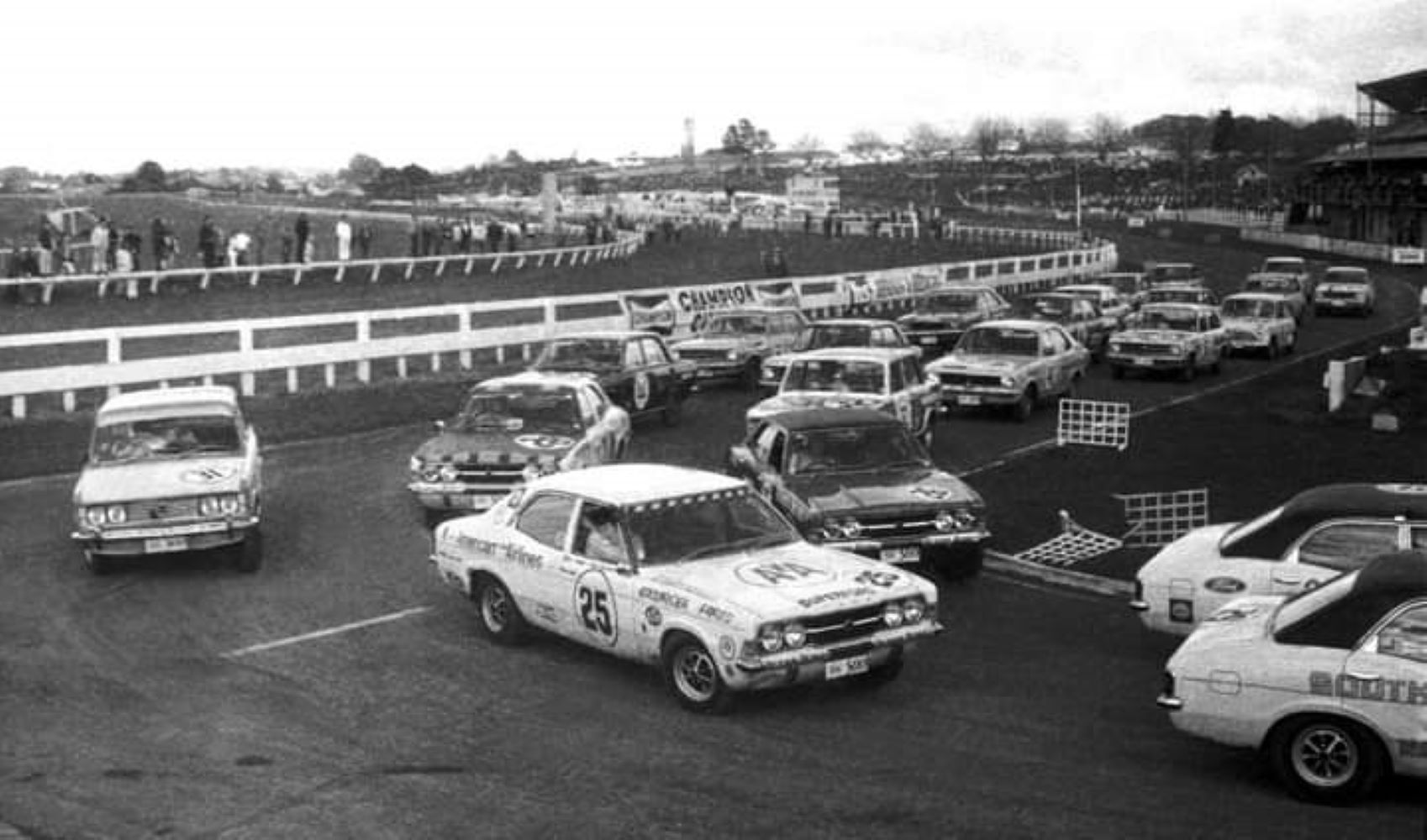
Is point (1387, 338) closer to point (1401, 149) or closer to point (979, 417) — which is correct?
point (979, 417)

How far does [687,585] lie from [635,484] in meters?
1.44

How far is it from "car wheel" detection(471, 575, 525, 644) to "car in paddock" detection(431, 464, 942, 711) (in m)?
0.01

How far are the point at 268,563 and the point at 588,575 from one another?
5028 mm

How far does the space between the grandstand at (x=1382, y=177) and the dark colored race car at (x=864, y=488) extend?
71.9 m

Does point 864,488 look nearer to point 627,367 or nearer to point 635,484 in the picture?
point 635,484

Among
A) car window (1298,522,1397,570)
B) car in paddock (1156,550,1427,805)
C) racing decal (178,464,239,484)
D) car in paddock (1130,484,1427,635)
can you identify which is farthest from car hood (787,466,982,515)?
racing decal (178,464,239,484)

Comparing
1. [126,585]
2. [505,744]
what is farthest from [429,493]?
[505,744]

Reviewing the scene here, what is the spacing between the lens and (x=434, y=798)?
854 cm

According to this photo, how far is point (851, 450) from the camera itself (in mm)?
14531

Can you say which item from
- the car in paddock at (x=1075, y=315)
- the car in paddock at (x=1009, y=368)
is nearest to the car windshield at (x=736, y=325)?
the car in paddock at (x=1009, y=368)

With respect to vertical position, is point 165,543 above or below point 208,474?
below

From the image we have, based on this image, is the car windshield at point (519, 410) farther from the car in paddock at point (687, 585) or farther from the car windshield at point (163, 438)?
the car in paddock at point (687, 585)

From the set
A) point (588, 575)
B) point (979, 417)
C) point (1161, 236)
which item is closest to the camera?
point (588, 575)

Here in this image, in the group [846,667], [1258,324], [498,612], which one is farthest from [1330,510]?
[1258,324]
